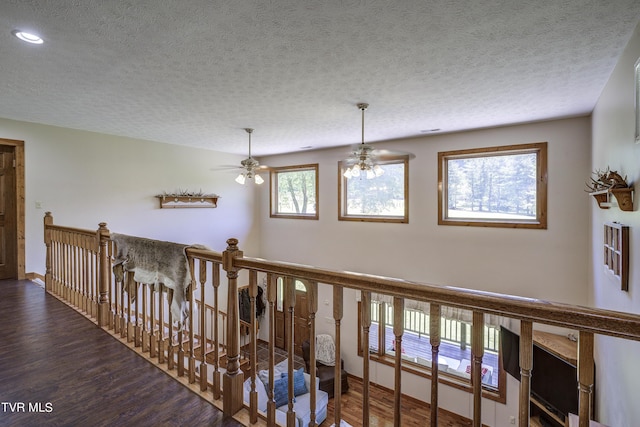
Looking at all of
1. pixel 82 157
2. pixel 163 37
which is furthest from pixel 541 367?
pixel 82 157

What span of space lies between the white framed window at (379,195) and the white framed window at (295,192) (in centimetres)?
68

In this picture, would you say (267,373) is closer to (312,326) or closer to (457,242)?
(457,242)

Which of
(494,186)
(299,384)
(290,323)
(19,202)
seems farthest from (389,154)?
(19,202)

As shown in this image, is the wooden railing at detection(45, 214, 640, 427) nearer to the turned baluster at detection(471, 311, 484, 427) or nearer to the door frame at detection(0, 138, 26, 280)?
the turned baluster at detection(471, 311, 484, 427)

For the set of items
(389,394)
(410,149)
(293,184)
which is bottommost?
(389,394)

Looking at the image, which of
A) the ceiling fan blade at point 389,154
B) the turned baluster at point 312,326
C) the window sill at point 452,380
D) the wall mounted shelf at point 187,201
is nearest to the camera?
the turned baluster at point 312,326

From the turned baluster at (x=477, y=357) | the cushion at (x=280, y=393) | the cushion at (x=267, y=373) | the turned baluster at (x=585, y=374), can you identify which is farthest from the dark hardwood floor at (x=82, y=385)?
the cushion at (x=280, y=393)

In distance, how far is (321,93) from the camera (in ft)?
10.3

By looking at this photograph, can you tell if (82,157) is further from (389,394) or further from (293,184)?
(389,394)

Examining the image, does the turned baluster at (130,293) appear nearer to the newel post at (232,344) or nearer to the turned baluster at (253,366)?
the newel post at (232,344)

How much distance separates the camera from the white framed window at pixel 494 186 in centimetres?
436

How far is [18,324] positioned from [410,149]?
5.47 metres

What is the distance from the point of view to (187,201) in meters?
6.12

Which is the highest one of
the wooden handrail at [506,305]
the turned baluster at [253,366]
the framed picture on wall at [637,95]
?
the framed picture on wall at [637,95]
